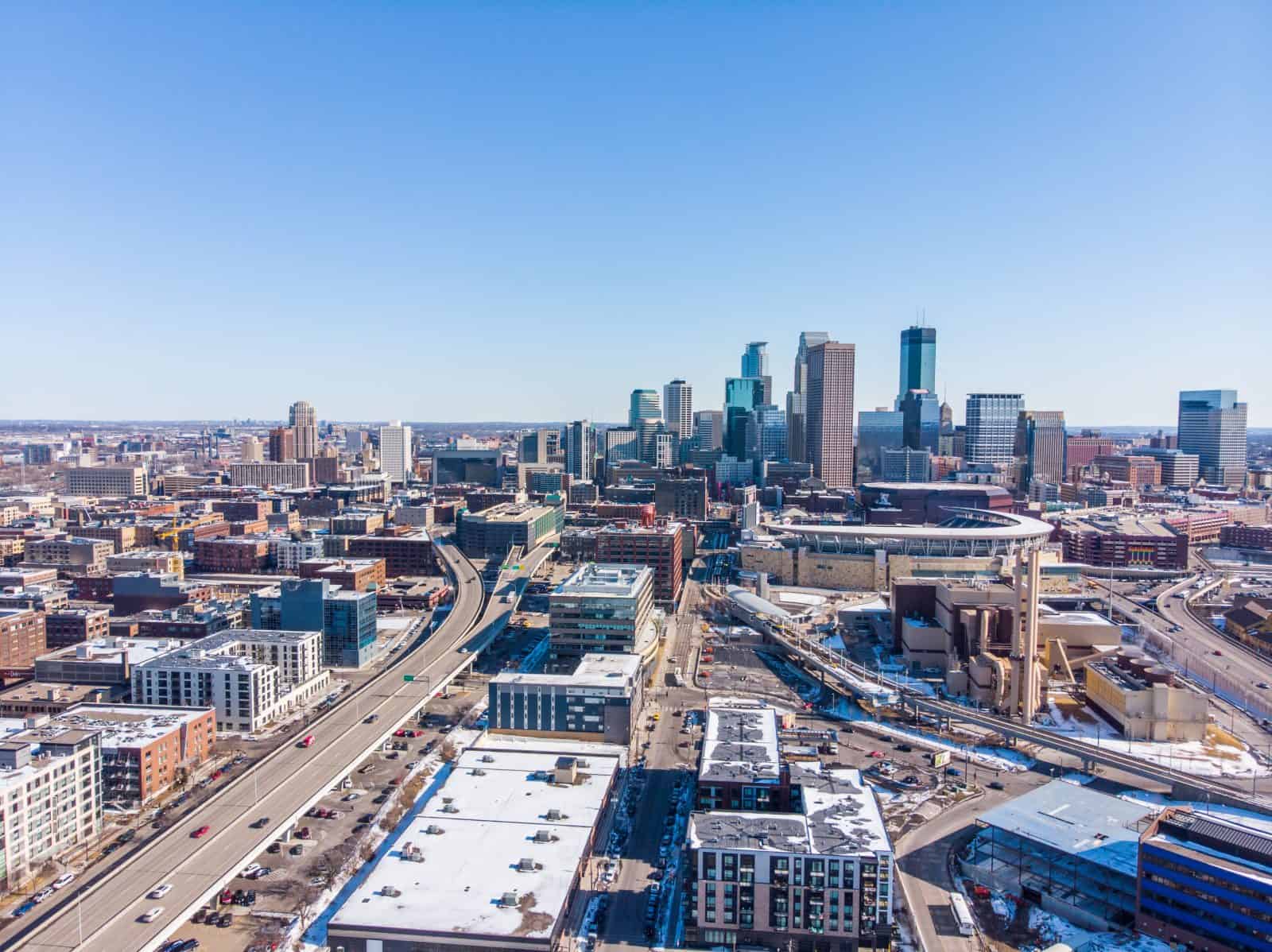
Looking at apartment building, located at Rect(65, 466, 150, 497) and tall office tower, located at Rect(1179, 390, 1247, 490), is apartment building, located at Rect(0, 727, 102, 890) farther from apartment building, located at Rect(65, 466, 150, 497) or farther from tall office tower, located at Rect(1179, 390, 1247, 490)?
tall office tower, located at Rect(1179, 390, 1247, 490)

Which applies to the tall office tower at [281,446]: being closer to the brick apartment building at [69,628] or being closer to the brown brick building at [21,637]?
the brick apartment building at [69,628]

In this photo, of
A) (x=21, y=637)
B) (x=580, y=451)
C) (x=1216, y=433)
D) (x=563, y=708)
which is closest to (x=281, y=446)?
(x=580, y=451)

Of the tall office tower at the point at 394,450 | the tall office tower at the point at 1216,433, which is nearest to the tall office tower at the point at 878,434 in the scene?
the tall office tower at the point at 1216,433

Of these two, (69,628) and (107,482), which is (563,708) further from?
(107,482)

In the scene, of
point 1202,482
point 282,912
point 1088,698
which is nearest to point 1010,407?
point 1202,482

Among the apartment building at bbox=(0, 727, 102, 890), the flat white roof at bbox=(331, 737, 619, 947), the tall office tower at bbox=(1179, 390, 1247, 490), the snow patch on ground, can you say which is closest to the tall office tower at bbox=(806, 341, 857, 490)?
the tall office tower at bbox=(1179, 390, 1247, 490)

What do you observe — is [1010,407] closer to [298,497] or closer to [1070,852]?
[298,497]
